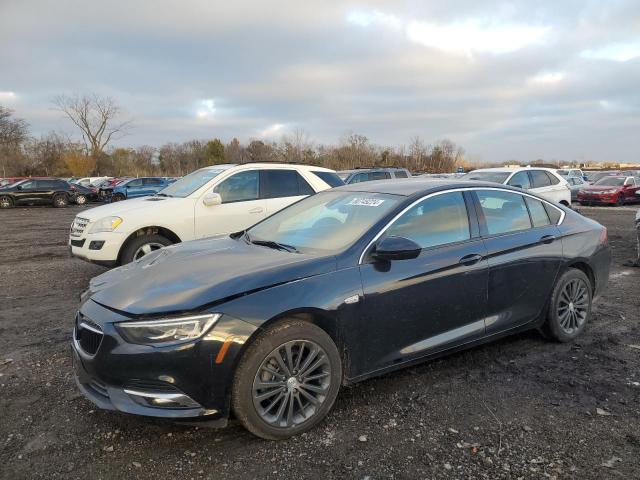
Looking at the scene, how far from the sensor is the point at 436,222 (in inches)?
151

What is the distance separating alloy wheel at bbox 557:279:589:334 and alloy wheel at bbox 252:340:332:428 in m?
2.61

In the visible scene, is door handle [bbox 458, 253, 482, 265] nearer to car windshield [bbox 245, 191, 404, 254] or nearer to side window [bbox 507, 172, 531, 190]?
car windshield [bbox 245, 191, 404, 254]

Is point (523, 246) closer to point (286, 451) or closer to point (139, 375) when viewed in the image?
point (286, 451)

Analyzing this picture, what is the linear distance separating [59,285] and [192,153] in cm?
8082

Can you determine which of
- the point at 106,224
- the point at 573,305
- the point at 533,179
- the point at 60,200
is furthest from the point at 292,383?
the point at 60,200

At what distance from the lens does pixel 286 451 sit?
9.50 feet

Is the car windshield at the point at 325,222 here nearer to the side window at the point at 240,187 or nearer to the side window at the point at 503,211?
the side window at the point at 503,211

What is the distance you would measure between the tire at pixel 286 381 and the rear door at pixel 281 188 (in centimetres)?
466

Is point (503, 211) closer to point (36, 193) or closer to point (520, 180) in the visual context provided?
point (520, 180)

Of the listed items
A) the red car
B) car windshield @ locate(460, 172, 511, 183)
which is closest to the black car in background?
car windshield @ locate(460, 172, 511, 183)

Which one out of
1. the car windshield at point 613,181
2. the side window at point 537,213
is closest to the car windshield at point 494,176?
the side window at point 537,213

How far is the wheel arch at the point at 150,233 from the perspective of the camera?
6719mm

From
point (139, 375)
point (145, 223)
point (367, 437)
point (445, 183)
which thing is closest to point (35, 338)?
point (145, 223)

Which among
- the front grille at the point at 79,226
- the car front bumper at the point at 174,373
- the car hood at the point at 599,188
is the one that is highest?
the front grille at the point at 79,226
